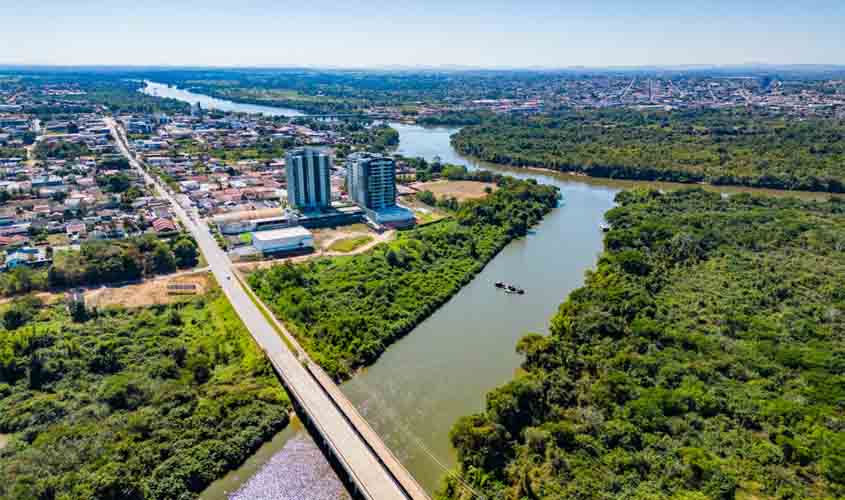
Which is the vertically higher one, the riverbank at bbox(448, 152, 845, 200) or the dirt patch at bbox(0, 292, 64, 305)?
the riverbank at bbox(448, 152, 845, 200)

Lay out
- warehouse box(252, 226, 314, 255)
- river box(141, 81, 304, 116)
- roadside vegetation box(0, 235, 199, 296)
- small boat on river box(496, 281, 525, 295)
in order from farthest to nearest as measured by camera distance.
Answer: river box(141, 81, 304, 116) → warehouse box(252, 226, 314, 255) → small boat on river box(496, 281, 525, 295) → roadside vegetation box(0, 235, 199, 296)

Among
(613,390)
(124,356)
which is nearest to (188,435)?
(124,356)

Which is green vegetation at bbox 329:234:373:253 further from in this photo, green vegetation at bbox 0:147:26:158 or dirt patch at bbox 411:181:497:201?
green vegetation at bbox 0:147:26:158

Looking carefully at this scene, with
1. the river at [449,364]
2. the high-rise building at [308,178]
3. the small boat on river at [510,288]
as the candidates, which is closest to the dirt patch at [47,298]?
the river at [449,364]

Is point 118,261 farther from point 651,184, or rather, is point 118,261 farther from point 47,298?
point 651,184

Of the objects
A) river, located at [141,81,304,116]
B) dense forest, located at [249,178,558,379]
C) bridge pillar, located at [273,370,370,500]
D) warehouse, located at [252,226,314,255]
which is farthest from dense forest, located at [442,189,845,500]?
river, located at [141,81,304,116]

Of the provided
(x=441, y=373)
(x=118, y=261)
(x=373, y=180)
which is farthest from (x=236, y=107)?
(x=441, y=373)
